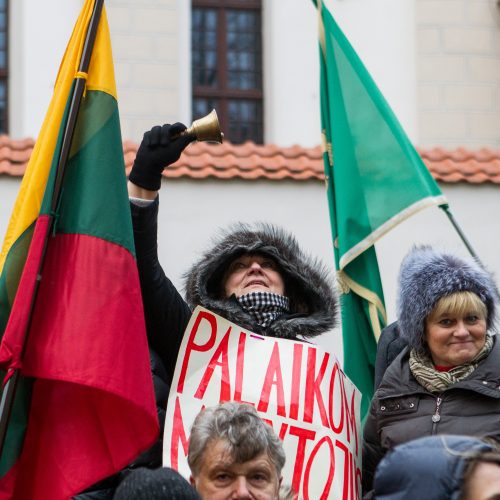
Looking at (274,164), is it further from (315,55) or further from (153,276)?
(153,276)

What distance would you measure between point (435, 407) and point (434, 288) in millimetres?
365

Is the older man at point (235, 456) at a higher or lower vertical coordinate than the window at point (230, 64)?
lower

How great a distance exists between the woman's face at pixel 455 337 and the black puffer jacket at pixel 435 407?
0.05m

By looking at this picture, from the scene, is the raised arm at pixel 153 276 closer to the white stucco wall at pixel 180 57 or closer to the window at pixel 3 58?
the white stucco wall at pixel 180 57

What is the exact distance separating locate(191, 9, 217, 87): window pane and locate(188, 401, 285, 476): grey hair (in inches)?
425

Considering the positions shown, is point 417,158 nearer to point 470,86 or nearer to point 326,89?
point 326,89

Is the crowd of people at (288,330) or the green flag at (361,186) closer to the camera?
the crowd of people at (288,330)

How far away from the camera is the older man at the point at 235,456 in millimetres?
3891

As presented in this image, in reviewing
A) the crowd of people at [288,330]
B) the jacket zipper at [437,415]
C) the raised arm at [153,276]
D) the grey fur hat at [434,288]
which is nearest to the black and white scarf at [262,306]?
the crowd of people at [288,330]

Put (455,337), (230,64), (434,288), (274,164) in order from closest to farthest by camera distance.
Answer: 1. (455,337)
2. (434,288)
3. (274,164)
4. (230,64)

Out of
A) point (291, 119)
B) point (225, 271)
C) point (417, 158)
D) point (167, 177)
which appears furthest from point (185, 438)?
point (291, 119)

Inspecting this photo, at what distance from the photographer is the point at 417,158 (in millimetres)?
5680

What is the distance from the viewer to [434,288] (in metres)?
4.52

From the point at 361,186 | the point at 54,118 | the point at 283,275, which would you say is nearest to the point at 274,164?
the point at 361,186
